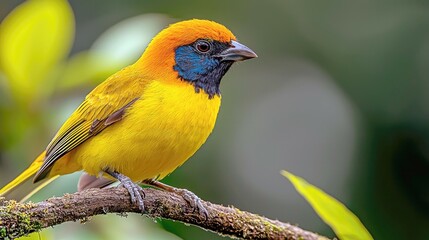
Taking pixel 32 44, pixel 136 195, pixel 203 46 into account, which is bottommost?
pixel 136 195

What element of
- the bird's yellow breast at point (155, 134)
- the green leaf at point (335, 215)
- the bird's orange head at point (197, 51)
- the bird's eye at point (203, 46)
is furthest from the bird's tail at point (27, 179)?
the green leaf at point (335, 215)

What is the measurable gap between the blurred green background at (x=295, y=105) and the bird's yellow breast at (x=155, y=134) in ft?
0.89

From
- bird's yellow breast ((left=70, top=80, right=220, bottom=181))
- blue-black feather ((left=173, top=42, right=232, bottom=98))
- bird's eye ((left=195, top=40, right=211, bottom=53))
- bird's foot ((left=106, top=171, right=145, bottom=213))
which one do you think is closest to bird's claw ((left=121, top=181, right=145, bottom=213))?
bird's foot ((left=106, top=171, right=145, bottom=213))

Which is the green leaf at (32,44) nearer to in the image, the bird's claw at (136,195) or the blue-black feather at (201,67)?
the blue-black feather at (201,67)

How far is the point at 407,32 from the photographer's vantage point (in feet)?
18.0

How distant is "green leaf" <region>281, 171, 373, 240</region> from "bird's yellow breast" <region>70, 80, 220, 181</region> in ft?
3.21

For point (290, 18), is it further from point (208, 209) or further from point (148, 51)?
point (208, 209)

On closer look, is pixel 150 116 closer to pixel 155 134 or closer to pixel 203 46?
pixel 155 134

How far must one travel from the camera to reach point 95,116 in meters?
3.82

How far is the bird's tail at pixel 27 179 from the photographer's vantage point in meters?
3.71

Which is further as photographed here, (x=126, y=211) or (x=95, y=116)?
(x=95, y=116)

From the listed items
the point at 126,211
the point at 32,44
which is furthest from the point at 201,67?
the point at 126,211

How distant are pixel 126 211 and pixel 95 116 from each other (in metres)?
1.05

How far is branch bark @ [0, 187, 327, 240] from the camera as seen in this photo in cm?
241
